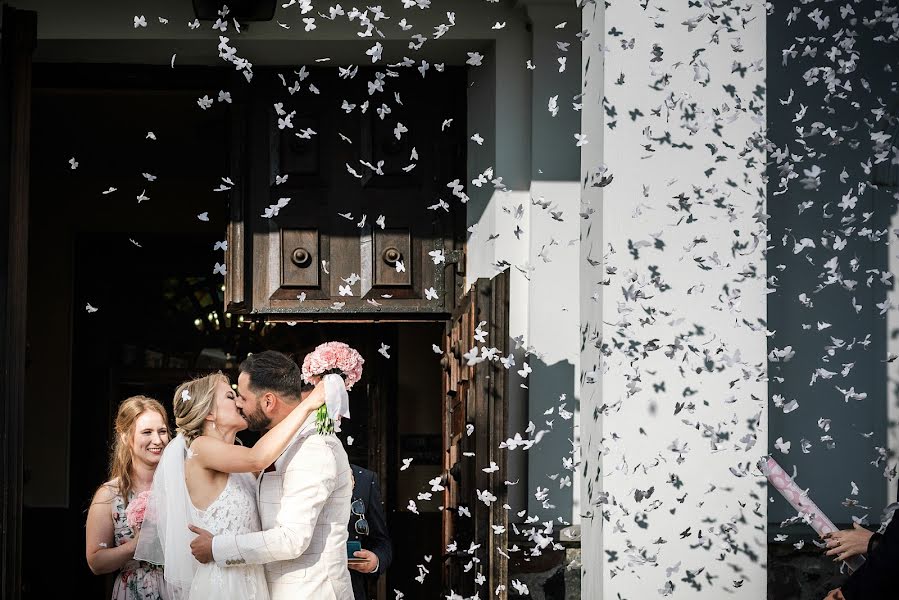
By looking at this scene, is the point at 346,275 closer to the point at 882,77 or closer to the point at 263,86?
the point at 263,86

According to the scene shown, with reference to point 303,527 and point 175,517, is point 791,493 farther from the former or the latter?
point 175,517

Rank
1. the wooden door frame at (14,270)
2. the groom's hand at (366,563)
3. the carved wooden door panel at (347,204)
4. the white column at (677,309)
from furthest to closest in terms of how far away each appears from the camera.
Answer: the carved wooden door panel at (347,204) < the groom's hand at (366,563) < the wooden door frame at (14,270) < the white column at (677,309)

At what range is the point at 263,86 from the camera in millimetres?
5719

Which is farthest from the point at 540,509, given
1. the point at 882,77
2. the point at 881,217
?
the point at 882,77

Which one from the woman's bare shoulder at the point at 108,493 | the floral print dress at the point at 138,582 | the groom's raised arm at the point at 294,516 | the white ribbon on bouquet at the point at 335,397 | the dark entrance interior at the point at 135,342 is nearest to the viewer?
the groom's raised arm at the point at 294,516

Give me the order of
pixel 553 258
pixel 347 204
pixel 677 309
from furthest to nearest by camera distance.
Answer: pixel 347 204, pixel 553 258, pixel 677 309

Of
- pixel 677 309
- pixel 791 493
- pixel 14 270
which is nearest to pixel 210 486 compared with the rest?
pixel 14 270

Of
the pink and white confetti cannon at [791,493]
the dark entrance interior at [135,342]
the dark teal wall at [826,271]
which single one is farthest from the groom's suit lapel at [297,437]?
the dark entrance interior at [135,342]

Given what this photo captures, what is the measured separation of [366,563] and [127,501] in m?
1.01

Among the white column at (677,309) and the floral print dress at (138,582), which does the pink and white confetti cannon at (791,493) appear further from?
the floral print dress at (138,582)

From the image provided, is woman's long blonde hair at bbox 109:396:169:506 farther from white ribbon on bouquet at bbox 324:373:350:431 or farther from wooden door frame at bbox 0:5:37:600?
white ribbon on bouquet at bbox 324:373:350:431

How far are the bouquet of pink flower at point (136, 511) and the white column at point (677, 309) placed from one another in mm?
2009

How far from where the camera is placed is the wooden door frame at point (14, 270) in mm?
4770

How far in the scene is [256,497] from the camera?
15.9 feet
